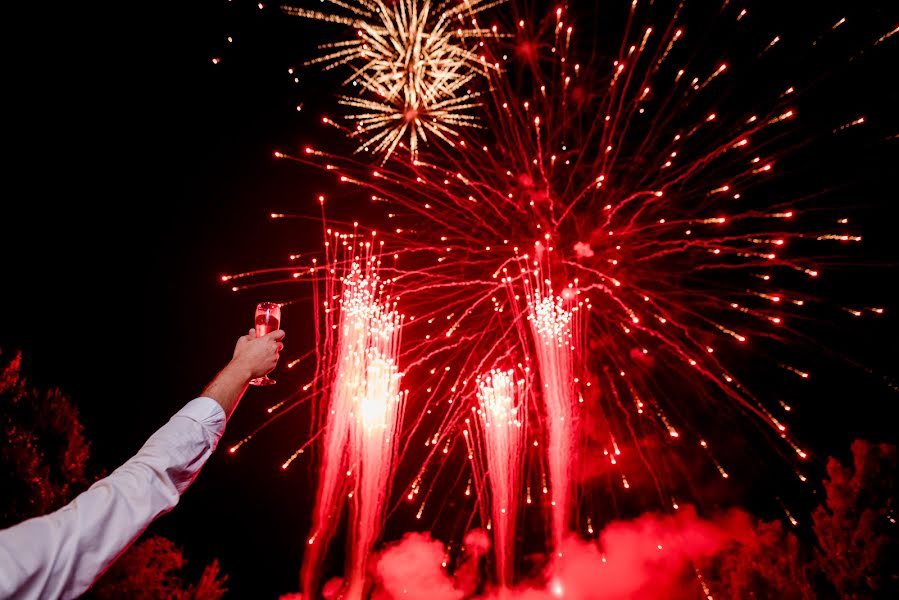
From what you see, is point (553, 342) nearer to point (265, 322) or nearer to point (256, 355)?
point (265, 322)

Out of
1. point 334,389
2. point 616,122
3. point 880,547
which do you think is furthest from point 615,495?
point 616,122

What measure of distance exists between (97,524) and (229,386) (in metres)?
0.63

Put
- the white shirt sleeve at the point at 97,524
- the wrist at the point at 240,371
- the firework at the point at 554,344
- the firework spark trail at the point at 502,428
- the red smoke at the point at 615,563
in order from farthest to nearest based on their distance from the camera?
the red smoke at the point at 615,563 < the firework spark trail at the point at 502,428 < the firework at the point at 554,344 < the wrist at the point at 240,371 < the white shirt sleeve at the point at 97,524

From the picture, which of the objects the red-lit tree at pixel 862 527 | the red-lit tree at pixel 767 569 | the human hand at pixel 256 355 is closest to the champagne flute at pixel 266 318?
the human hand at pixel 256 355

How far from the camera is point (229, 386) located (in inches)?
74.7

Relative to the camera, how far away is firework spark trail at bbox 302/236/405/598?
318 inches

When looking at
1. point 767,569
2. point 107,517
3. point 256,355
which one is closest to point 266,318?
point 256,355

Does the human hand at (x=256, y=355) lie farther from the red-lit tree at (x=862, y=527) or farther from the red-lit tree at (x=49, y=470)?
the red-lit tree at (x=862, y=527)

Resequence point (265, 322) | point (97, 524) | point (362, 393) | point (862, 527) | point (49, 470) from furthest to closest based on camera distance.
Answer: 1. point (862, 527)
2. point (362, 393)
3. point (49, 470)
4. point (265, 322)
5. point (97, 524)

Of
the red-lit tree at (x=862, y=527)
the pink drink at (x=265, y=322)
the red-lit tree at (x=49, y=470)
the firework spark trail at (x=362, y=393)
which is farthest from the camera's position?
the red-lit tree at (x=862, y=527)

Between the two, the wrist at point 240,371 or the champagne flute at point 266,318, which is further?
the champagne flute at point 266,318

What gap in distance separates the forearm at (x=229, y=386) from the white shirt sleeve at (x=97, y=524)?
140mm

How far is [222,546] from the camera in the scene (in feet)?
34.6

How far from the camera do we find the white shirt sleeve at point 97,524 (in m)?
1.24
